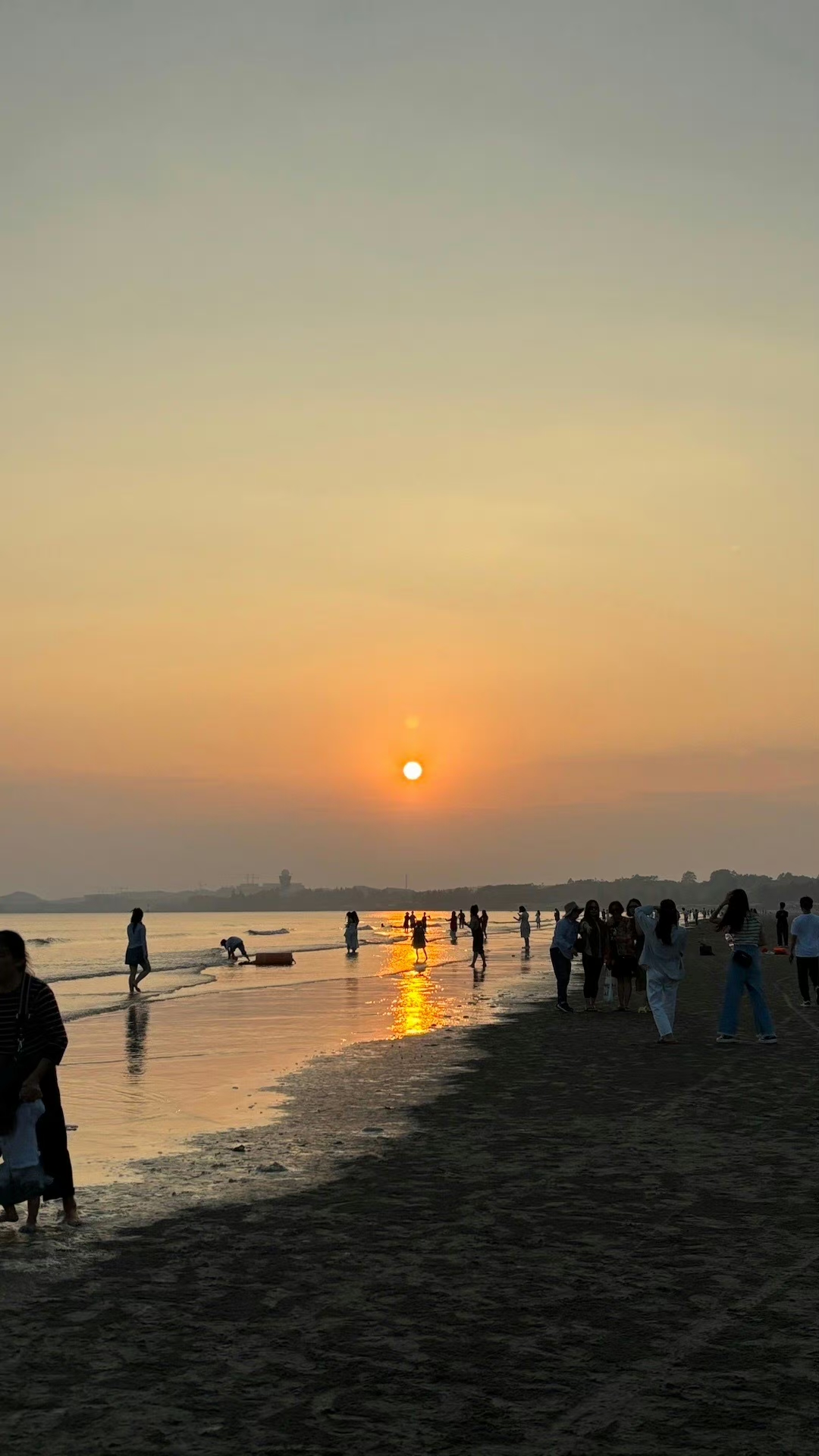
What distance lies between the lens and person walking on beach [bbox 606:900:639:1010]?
25.2 metres

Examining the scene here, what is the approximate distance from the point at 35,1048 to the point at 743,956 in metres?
12.0

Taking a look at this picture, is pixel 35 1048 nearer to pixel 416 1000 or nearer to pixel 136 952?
pixel 416 1000

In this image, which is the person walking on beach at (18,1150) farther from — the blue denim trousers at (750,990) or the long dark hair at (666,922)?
the blue denim trousers at (750,990)

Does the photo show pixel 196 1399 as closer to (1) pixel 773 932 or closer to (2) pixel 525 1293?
(2) pixel 525 1293

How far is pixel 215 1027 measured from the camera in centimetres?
2578

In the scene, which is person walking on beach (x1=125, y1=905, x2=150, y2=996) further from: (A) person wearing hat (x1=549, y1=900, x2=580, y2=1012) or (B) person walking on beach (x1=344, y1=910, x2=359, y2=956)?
(B) person walking on beach (x1=344, y1=910, x2=359, y2=956)

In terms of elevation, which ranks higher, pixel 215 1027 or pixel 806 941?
pixel 806 941

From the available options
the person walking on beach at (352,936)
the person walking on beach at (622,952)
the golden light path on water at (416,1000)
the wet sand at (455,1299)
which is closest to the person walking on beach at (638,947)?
the person walking on beach at (622,952)

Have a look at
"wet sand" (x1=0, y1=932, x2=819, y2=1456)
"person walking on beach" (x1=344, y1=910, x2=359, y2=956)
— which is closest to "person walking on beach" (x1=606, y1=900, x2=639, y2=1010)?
"wet sand" (x1=0, y1=932, x2=819, y2=1456)

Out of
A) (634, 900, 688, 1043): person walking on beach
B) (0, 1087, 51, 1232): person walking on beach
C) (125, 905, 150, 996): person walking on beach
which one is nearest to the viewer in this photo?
(0, 1087, 51, 1232): person walking on beach

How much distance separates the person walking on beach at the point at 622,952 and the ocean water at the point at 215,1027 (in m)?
2.72

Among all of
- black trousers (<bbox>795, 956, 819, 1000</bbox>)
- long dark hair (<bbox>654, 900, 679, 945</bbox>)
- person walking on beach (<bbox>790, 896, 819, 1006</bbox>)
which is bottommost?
black trousers (<bbox>795, 956, 819, 1000</bbox>)

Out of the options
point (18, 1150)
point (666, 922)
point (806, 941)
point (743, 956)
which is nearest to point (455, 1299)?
point (18, 1150)

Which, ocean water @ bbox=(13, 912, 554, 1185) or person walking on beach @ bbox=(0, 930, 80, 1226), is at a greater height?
person walking on beach @ bbox=(0, 930, 80, 1226)
